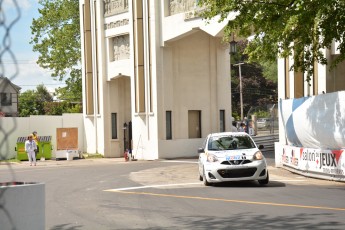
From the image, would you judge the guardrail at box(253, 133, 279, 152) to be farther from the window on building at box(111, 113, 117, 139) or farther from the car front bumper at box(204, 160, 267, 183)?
the car front bumper at box(204, 160, 267, 183)

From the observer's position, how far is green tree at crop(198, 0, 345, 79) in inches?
656

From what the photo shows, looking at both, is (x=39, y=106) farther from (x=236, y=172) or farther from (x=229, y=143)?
(x=236, y=172)

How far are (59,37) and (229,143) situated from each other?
3516cm

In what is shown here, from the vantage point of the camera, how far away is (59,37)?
51344 mm

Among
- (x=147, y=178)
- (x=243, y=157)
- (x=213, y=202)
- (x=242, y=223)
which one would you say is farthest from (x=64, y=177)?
(x=242, y=223)

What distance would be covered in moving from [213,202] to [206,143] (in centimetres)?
525

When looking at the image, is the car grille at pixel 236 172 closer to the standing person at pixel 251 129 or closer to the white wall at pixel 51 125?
the white wall at pixel 51 125

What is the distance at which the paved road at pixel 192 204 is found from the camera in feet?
35.7

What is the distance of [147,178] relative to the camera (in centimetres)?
2228

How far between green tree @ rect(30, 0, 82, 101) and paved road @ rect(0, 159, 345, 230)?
31.0 m

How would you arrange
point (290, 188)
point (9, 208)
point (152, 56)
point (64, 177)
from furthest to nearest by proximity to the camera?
point (152, 56)
point (64, 177)
point (290, 188)
point (9, 208)

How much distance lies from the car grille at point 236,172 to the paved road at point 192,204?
39 cm

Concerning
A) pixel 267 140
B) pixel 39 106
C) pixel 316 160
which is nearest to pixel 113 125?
pixel 267 140

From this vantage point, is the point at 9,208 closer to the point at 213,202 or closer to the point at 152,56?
the point at 213,202
